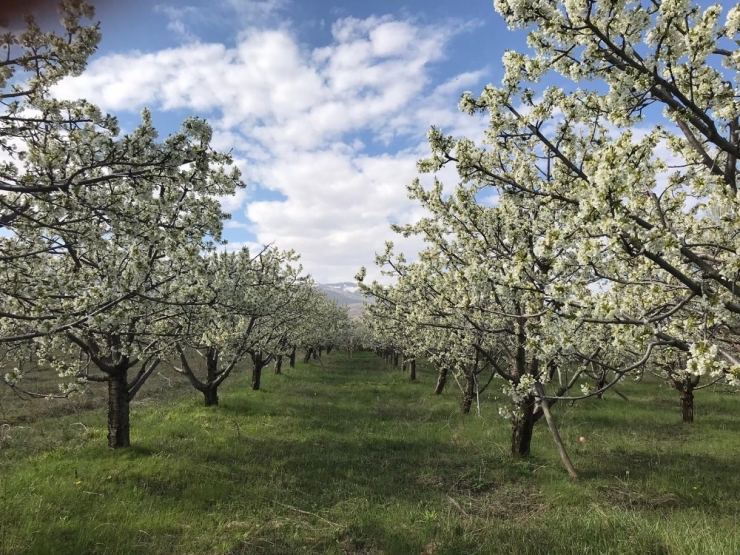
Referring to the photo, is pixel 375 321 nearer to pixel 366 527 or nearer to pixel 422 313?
pixel 422 313

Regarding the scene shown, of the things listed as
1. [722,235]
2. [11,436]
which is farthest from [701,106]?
[11,436]

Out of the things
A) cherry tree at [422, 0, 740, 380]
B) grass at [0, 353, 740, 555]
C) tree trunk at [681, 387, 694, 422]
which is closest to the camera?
cherry tree at [422, 0, 740, 380]

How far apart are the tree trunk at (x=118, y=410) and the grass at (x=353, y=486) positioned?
0.47 metres

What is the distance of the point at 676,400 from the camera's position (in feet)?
88.3

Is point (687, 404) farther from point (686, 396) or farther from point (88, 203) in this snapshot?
point (88, 203)

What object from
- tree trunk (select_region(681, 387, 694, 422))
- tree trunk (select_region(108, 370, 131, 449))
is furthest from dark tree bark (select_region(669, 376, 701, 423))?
tree trunk (select_region(108, 370, 131, 449))

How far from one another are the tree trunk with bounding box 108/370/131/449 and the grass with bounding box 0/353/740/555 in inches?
→ 18.4

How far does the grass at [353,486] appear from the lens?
7.44 meters

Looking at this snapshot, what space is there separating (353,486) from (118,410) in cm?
713

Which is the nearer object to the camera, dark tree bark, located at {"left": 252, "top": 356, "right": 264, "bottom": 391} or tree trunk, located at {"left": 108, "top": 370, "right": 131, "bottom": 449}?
tree trunk, located at {"left": 108, "top": 370, "right": 131, "bottom": 449}

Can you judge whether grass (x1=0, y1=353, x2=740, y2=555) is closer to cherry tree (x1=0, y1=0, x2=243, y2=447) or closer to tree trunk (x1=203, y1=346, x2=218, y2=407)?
tree trunk (x1=203, y1=346, x2=218, y2=407)

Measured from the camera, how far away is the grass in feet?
24.4

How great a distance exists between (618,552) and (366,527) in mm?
4347

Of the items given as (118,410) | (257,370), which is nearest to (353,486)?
(118,410)
